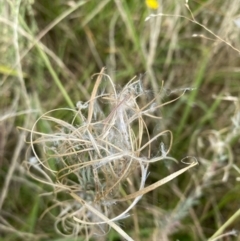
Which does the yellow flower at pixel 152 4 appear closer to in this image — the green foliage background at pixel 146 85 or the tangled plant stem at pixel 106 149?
the green foliage background at pixel 146 85

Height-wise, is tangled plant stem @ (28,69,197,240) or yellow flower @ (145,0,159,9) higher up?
yellow flower @ (145,0,159,9)

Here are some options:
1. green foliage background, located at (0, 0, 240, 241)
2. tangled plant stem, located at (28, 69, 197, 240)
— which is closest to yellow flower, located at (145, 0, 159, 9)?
green foliage background, located at (0, 0, 240, 241)

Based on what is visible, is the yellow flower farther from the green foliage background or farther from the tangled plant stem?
the tangled plant stem

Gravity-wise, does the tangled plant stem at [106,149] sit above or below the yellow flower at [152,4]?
below

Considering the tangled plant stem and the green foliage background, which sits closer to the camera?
the tangled plant stem

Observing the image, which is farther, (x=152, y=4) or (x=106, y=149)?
(x=152, y=4)

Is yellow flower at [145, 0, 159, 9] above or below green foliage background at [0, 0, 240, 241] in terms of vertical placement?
above

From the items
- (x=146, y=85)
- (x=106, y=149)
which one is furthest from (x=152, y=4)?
(x=106, y=149)

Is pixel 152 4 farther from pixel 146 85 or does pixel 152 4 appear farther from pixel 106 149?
pixel 106 149

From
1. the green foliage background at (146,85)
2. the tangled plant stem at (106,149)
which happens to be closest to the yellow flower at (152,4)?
the green foliage background at (146,85)

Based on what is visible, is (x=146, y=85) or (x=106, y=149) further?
(x=146, y=85)

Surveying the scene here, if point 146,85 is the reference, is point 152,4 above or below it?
above
